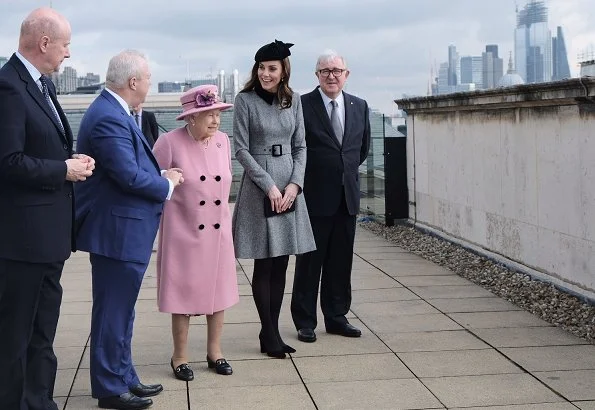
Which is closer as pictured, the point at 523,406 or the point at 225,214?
the point at 523,406

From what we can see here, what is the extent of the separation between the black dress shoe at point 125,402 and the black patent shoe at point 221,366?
0.73 m

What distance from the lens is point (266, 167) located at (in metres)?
6.12

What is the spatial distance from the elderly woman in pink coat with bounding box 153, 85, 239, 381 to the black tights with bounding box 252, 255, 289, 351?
0.57 meters

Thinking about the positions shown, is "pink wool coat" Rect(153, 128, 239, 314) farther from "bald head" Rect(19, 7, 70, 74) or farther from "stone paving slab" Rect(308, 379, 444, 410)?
"bald head" Rect(19, 7, 70, 74)

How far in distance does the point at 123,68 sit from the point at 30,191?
935 millimetres

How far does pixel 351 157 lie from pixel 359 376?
5.82 feet

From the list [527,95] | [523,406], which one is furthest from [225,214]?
[527,95]

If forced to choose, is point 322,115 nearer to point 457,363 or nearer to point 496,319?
point 457,363

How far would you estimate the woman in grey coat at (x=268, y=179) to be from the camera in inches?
238

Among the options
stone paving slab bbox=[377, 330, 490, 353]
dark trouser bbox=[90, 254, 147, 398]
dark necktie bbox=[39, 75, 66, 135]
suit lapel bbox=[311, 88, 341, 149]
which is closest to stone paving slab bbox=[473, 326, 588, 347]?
stone paving slab bbox=[377, 330, 490, 353]

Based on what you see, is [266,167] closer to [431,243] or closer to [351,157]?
[351,157]

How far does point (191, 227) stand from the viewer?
18.3 ft

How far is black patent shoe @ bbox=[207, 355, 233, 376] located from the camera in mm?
5711

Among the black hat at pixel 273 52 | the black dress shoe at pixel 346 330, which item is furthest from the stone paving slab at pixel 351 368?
the black hat at pixel 273 52
